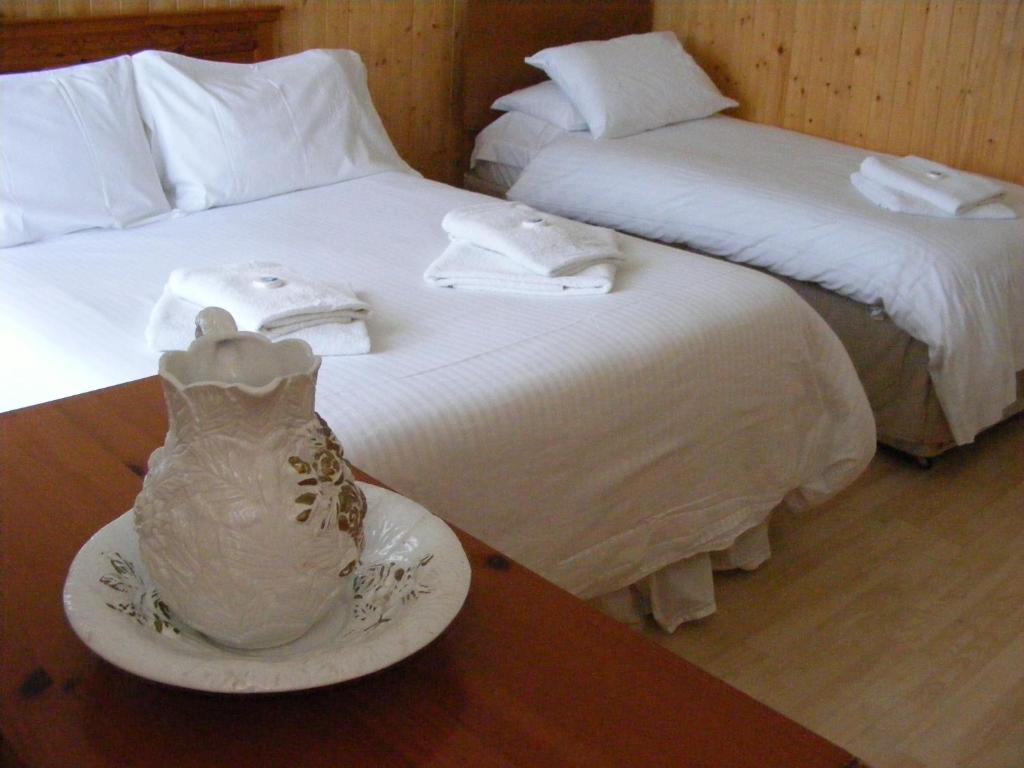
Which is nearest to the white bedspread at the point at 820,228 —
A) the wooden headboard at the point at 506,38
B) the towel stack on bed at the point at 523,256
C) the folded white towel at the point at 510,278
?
the wooden headboard at the point at 506,38

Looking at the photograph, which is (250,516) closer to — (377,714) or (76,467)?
(377,714)

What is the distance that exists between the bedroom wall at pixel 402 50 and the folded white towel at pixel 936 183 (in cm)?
131

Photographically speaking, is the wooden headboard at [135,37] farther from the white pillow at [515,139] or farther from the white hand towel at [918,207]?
the white hand towel at [918,207]

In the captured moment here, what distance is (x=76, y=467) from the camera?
1.10 m

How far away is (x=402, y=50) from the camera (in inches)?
131

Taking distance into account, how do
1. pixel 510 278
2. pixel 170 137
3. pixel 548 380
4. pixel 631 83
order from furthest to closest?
1. pixel 631 83
2. pixel 170 137
3. pixel 510 278
4. pixel 548 380

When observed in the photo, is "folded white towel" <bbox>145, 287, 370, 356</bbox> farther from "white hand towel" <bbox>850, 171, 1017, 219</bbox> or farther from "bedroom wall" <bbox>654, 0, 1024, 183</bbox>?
"bedroom wall" <bbox>654, 0, 1024, 183</bbox>

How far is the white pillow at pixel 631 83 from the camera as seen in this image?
3.34 metres

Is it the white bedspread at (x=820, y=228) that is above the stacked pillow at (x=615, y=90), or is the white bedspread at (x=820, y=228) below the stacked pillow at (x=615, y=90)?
below

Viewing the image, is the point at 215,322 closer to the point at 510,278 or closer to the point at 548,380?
the point at 548,380

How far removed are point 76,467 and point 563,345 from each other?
2.75ft

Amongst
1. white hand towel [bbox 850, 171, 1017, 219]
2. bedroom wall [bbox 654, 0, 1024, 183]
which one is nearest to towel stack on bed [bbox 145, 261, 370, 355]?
white hand towel [bbox 850, 171, 1017, 219]

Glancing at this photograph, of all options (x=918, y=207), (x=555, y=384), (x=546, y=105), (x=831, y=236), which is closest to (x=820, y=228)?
(x=831, y=236)

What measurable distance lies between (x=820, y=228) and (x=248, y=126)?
1.37 meters
